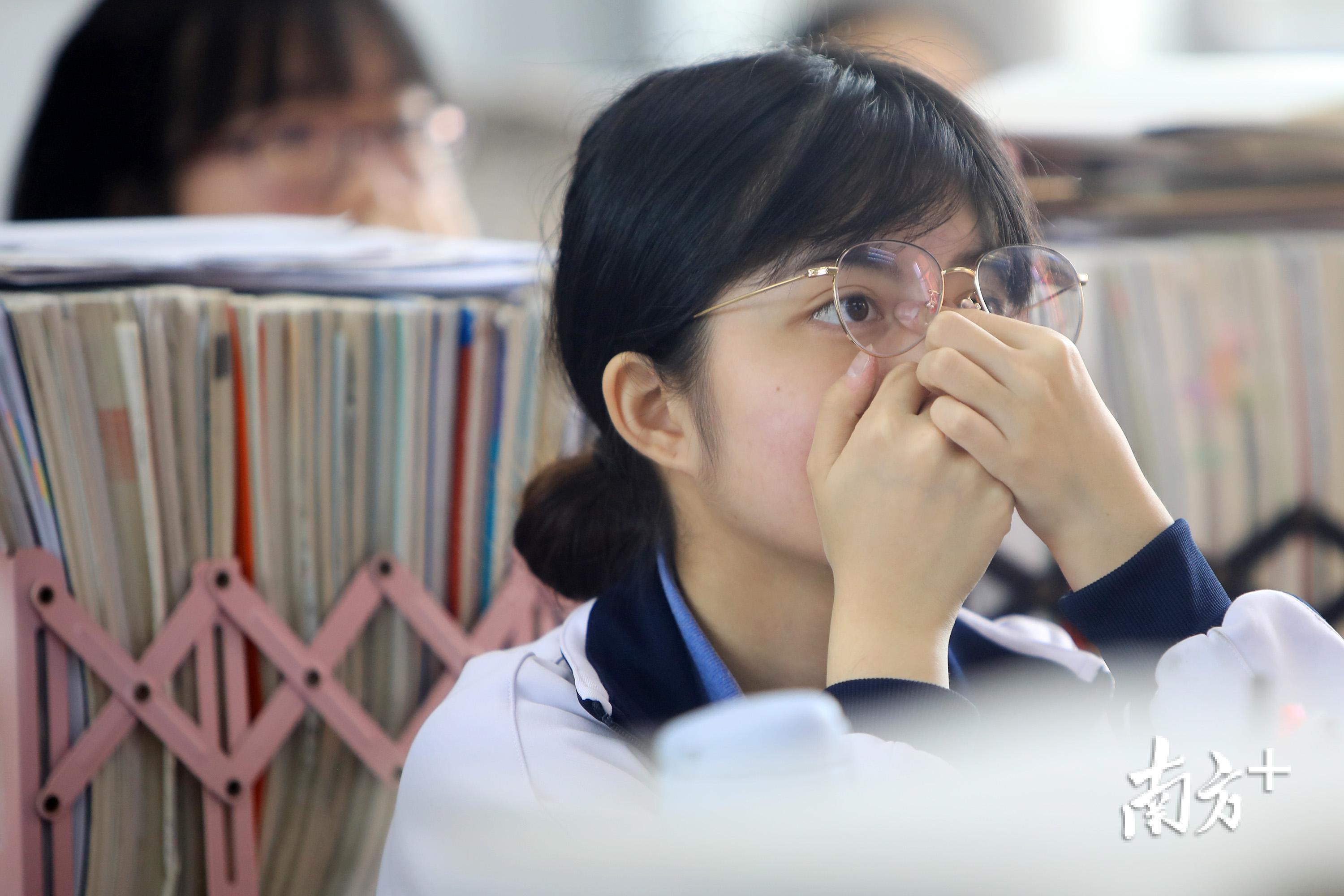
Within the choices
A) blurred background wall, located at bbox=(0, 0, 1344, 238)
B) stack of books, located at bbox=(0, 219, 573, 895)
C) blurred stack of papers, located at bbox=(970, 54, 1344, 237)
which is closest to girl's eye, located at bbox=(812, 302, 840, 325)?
stack of books, located at bbox=(0, 219, 573, 895)

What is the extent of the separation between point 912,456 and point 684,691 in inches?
8.4

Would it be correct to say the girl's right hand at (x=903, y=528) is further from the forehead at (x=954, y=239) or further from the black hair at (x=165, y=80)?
the black hair at (x=165, y=80)

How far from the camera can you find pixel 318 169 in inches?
54.4

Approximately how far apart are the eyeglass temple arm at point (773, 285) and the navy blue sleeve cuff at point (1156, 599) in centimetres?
23

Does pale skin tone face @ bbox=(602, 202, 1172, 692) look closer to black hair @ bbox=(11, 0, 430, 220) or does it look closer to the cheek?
the cheek

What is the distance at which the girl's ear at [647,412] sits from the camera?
30.1 inches

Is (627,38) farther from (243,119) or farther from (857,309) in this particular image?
(857,309)

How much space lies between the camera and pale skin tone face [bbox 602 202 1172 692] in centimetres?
63

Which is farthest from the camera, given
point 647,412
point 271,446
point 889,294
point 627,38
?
point 627,38

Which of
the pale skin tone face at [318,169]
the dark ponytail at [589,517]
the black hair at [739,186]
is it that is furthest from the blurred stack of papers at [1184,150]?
the pale skin tone face at [318,169]

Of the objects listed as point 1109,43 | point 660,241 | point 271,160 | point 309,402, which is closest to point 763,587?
point 660,241

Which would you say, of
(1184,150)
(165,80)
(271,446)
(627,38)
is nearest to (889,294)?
(271,446)

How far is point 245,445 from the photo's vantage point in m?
0.88

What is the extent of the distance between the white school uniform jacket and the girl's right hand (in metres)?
→ 0.05
